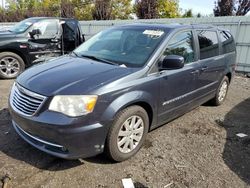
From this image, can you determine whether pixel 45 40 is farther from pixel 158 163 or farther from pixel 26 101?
pixel 158 163

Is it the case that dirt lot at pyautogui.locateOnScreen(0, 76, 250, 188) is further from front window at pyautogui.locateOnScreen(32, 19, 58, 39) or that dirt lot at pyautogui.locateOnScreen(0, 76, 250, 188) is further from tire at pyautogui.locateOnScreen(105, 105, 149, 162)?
front window at pyautogui.locateOnScreen(32, 19, 58, 39)

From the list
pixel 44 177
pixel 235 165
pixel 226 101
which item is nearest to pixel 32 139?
pixel 44 177

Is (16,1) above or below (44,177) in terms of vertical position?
above

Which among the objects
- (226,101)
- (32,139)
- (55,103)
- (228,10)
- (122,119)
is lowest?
(226,101)

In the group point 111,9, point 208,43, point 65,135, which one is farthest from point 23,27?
point 111,9

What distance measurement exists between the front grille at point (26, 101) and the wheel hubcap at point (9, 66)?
442cm

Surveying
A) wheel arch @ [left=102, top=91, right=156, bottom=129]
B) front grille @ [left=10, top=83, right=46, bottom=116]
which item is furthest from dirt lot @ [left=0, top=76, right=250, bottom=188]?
front grille @ [left=10, top=83, right=46, bottom=116]

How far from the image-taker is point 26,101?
3.24m

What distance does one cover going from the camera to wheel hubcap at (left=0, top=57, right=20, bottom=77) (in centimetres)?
751

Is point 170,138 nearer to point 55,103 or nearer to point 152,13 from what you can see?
point 55,103

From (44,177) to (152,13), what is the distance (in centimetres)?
2029

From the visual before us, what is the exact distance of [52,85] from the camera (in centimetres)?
319

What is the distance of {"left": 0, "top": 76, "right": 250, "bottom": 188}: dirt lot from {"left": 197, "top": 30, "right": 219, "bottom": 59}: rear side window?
1352 mm

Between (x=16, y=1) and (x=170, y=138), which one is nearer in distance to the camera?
(x=170, y=138)
